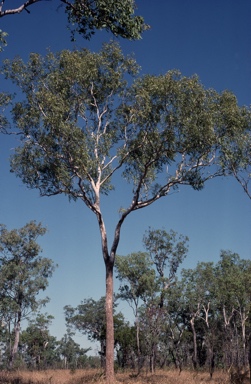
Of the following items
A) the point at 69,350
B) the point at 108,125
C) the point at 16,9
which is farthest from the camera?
the point at 69,350

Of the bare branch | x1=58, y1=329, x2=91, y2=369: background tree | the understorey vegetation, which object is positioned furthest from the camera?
x1=58, y1=329, x2=91, y2=369: background tree

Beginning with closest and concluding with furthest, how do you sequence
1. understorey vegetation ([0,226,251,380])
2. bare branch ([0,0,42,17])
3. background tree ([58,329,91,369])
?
bare branch ([0,0,42,17]), understorey vegetation ([0,226,251,380]), background tree ([58,329,91,369])

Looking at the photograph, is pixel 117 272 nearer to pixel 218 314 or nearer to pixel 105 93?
pixel 218 314

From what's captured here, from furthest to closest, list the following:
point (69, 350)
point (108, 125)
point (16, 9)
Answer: point (69, 350) → point (108, 125) → point (16, 9)

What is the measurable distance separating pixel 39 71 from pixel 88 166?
217 inches

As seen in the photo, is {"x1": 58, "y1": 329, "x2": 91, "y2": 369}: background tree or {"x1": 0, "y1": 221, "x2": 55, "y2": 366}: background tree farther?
{"x1": 58, "y1": 329, "x2": 91, "y2": 369}: background tree

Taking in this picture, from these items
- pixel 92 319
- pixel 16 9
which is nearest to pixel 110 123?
pixel 16 9

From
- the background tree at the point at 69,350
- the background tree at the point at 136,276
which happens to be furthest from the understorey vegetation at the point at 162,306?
the background tree at the point at 69,350

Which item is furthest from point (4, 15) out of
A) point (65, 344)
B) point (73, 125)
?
point (65, 344)

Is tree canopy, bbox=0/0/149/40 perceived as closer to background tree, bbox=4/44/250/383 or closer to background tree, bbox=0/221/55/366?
background tree, bbox=4/44/250/383

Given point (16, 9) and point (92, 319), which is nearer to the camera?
point (16, 9)

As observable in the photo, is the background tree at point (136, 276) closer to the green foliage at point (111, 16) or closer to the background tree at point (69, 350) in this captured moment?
the green foliage at point (111, 16)

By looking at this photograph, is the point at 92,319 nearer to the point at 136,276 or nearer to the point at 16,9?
the point at 136,276

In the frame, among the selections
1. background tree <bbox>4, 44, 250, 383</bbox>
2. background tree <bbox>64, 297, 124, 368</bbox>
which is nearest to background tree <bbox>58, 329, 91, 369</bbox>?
background tree <bbox>64, 297, 124, 368</bbox>
